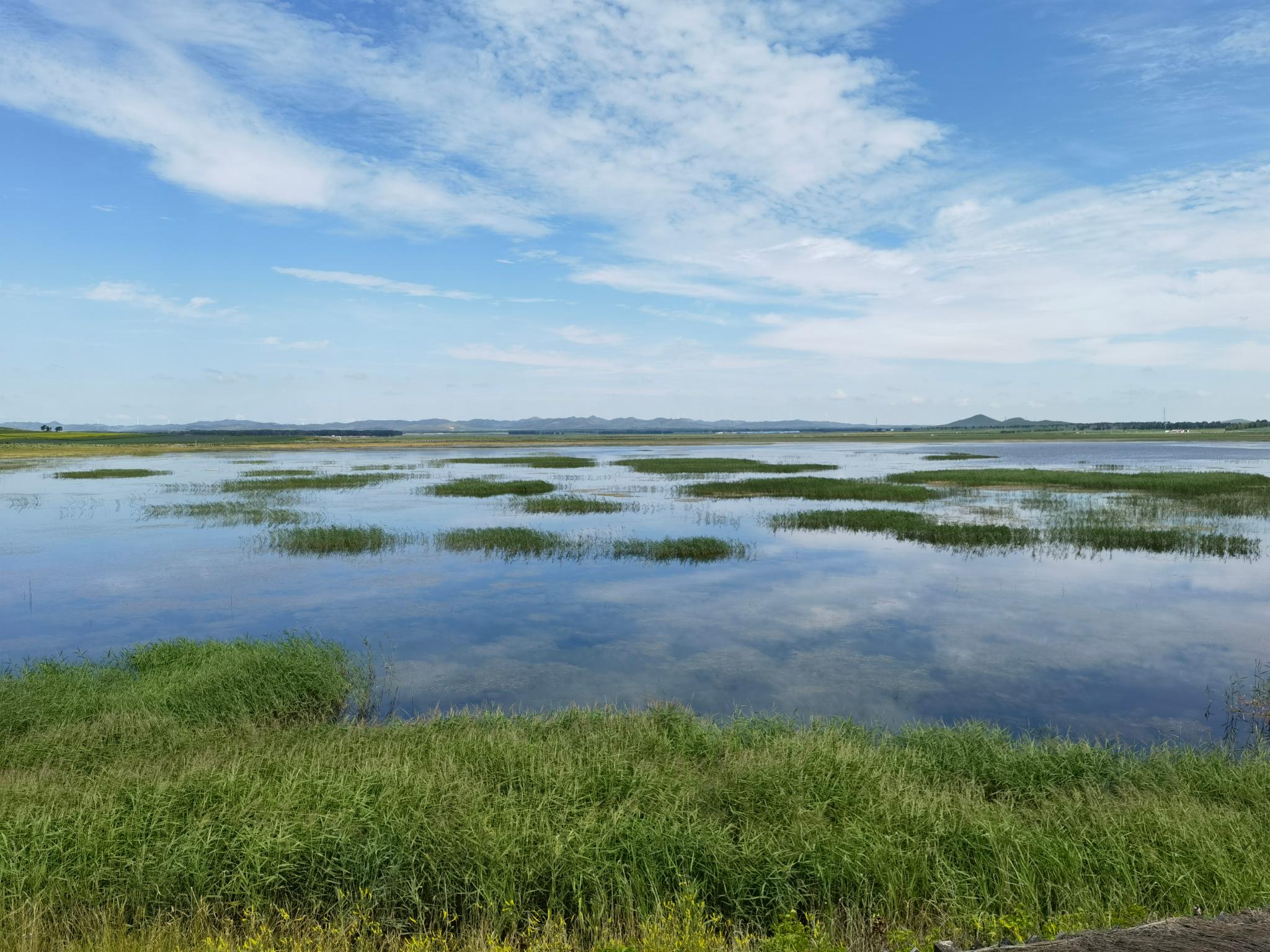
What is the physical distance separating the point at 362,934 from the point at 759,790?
187 inches

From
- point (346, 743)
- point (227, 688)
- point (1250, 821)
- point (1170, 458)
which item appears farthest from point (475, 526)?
point (1170, 458)

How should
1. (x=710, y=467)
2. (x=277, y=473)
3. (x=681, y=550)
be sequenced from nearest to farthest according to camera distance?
(x=681, y=550)
(x=277, y=473)
(x=710, y=467)

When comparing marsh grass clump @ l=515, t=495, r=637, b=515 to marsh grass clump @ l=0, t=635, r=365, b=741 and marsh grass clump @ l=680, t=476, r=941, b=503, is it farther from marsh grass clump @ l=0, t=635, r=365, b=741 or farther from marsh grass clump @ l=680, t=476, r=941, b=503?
marsh grass clump @ l=0, t=635, r=365, b=741

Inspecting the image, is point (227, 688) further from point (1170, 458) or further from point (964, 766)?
point (1170, 458)

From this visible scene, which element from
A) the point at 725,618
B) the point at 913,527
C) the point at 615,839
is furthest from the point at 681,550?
the point at 615,839

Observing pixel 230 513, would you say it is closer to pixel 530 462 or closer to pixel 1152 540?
pixel 1152 540

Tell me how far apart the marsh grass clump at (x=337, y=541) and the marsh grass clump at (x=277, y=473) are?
112ft

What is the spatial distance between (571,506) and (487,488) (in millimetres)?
11252

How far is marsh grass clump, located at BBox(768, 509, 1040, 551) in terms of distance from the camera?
2892 cm

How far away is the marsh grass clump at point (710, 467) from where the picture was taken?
67.1 metres

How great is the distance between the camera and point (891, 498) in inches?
1676

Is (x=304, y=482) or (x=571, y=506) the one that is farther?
(x=304, y=482)

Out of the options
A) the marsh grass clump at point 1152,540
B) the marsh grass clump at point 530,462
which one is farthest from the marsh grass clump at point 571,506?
the marsh grass clump at point 530,462

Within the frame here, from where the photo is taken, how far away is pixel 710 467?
7119 cm
